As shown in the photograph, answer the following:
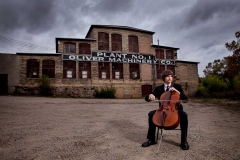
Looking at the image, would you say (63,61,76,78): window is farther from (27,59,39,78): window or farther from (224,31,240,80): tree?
(224,31,240,80): tree

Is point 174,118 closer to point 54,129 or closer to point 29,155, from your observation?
point 29,155

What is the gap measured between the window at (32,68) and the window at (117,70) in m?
8.55

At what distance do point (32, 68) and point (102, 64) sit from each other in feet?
25.2

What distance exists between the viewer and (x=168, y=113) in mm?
2688

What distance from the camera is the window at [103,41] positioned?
60.8 ft

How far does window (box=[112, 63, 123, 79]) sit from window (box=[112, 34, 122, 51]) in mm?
2078

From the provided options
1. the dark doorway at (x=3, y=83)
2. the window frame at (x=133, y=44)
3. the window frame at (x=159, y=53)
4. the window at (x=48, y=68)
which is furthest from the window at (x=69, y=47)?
the window frame at (x=159, y=53)

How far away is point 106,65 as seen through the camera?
725 inches

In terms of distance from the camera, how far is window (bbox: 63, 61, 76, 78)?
1717 cm

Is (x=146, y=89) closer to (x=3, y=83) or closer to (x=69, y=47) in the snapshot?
(x=69, y=47)

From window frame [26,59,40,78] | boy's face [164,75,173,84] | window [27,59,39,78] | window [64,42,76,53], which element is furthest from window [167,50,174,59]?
boy's face [164,75,173,84]

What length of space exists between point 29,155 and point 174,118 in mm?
2512

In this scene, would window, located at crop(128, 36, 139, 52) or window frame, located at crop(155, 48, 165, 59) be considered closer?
window, located at crop(128, 36, 139, 52)

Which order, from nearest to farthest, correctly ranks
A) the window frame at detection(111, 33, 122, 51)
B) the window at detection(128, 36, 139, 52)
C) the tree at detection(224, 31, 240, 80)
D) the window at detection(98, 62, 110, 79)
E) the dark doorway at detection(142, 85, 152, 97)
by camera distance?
1. the tree at detection(224, 31, 240, 80)
2. the window at detection(98, 62, 110, 79)
3. the window frame at detection(111, 33, 122, 51)
4. the dark doorway at detection(142, 85, 152, 97)
5. the window at detection(128, 36, 139, 52)
